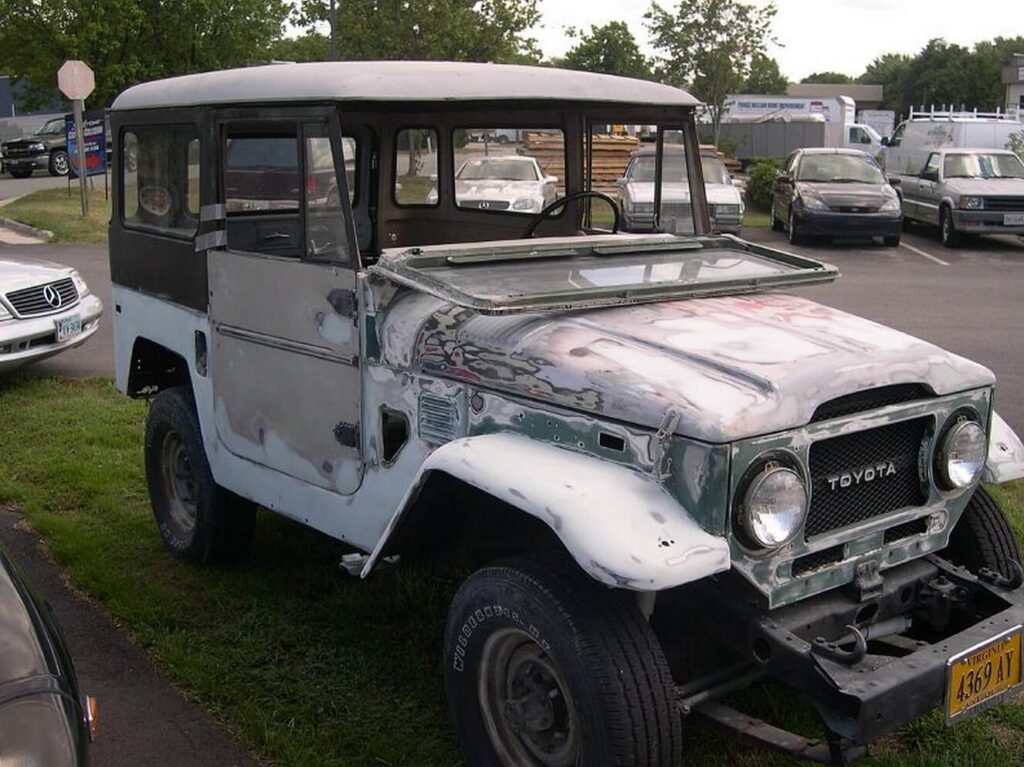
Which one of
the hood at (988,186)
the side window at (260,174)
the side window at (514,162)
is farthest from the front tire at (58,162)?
the side window at (260,174)

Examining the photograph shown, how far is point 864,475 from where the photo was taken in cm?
341

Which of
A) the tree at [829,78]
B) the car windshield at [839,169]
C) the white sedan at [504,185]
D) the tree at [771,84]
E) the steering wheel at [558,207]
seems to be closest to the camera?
the white sedan at [504,185]

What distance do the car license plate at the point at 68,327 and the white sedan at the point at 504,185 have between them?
14.0 ft

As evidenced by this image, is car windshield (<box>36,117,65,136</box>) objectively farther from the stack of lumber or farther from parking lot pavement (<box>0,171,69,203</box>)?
the stack of lumber

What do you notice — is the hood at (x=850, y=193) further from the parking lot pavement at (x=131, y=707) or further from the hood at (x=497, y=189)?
the parking lot pavement at (x=131, y=707)

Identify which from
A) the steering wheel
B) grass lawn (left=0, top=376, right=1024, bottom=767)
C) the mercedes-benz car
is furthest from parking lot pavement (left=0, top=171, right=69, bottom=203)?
the mercedes-benz car

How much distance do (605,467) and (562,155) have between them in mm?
2284

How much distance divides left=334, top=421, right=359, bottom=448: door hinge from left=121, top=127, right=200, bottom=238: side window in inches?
50.3

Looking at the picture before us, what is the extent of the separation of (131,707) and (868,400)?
2655mm

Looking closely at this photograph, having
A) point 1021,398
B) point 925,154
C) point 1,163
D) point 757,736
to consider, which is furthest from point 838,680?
point 1,163

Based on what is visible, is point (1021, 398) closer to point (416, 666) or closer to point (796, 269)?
point (796, 269)

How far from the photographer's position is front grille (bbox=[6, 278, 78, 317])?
27.5 ft

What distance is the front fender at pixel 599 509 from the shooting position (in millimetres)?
2857

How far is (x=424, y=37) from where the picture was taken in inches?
1152
